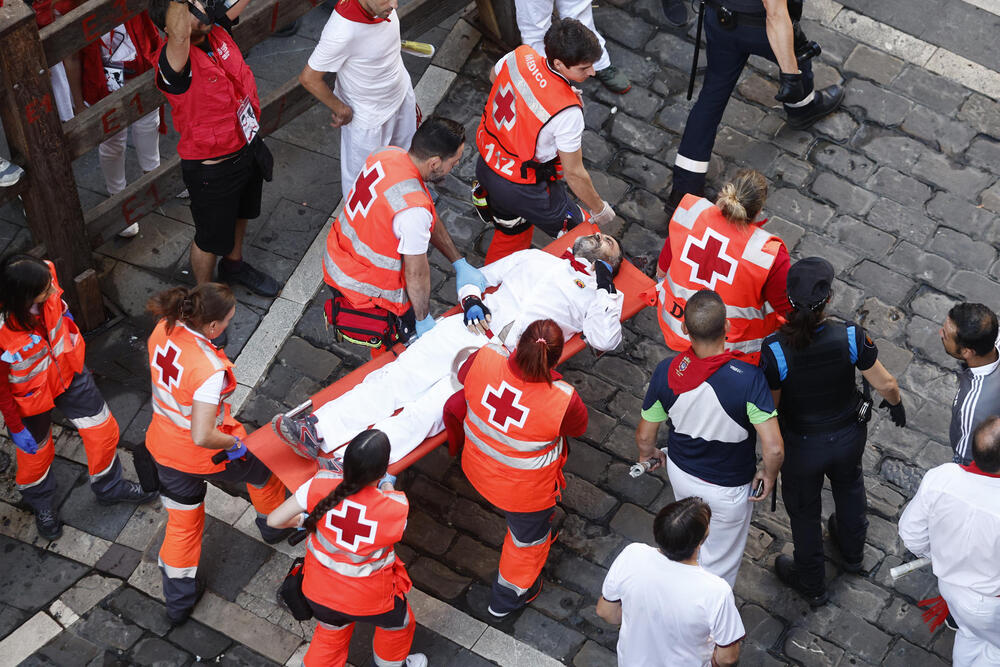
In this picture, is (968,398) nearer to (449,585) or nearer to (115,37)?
(449,585)

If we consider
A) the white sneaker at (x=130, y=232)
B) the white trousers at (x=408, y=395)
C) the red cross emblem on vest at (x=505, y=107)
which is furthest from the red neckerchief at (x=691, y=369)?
the white sneaker at (x=130, y=232)

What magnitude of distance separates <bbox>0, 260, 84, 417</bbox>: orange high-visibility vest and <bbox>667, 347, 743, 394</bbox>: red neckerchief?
2844 millimetres

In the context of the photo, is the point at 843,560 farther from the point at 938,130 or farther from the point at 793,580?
the point at 938,130

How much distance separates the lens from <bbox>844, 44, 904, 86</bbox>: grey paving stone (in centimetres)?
771

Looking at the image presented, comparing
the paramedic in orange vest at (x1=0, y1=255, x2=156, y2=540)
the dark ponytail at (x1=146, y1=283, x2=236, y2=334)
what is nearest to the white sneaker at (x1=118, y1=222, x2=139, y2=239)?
the paramedic in orange vest at (x1=0, y1=255, x2=156, y2=540)

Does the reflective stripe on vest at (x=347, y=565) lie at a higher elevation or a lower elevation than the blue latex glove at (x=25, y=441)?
higher

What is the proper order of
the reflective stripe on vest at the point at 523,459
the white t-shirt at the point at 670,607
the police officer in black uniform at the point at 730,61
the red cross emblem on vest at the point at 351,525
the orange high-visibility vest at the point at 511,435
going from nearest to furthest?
the white t-shirt at the point at 670,607 < the red cross emblem on vest at the point at 351,525 < the orange high-visibility vest at the point at 511,435 < the reflective stripe on vest at the point at 523,459 < the police officer in black uniform at the point at 730,61

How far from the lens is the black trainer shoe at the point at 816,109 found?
742cm

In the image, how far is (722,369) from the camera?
475 cm

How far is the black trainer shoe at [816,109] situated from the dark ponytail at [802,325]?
9.81 feet

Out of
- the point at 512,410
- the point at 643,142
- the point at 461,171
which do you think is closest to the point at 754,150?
the point at 643,142

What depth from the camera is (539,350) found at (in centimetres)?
470

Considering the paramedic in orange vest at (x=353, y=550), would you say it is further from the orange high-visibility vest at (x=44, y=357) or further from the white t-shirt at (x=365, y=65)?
the white t-shirt at (x=365, y=65)

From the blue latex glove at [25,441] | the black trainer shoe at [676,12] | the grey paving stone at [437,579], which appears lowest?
the grey paving stone at [437,579]
